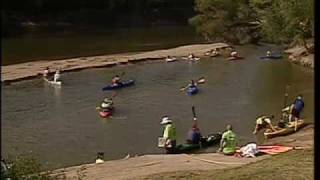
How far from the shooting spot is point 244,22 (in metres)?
46.0

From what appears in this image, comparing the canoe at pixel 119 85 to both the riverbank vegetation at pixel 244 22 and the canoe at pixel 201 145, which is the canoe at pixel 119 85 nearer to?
the riverbank vegetation at pixel 244 22

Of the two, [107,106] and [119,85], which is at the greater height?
[107,106]

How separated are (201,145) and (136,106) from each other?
8210 mm

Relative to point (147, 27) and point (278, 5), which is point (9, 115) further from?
point (147, 27)

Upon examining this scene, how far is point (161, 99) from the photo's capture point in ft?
95.0

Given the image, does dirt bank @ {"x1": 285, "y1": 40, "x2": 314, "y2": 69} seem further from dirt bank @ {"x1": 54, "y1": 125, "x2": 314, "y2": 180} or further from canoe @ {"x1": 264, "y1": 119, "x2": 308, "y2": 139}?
dirt bank @ {"x1": 54, "y1": 125, "x2": 314, "y2": 180}

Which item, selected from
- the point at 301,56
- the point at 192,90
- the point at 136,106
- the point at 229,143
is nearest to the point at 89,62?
the point at 301,56

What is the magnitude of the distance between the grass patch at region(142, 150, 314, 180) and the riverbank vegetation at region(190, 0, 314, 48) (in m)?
19.5

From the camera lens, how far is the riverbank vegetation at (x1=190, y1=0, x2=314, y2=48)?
107ft

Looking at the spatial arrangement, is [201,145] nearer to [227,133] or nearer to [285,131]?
[227,133]

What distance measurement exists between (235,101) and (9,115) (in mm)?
8701

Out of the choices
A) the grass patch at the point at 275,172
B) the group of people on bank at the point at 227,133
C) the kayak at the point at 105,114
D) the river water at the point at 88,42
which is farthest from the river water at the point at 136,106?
the river water at the point at 88,42
